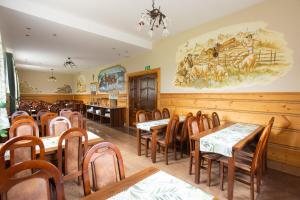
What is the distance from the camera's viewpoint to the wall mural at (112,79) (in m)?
6.63

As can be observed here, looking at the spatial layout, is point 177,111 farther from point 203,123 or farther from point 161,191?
point 161,191

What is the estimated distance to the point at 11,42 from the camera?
4547 mm

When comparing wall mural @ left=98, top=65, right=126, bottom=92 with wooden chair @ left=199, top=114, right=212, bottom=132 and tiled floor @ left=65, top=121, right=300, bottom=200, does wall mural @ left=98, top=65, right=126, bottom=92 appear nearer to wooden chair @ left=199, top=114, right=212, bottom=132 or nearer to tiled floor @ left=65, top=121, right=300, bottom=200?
tiled floor @ left=65, top=121, right=300, bottom=200

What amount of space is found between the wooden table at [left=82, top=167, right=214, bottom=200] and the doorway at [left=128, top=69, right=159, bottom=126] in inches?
142

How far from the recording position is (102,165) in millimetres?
1172

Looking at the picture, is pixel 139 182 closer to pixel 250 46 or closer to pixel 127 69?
pixel 250 46

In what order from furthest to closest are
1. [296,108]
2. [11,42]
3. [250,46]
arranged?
[11,42]
[250,46]
[296,108]

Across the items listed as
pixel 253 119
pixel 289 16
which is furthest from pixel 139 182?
pixel 289 16

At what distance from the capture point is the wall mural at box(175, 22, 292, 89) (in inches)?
109

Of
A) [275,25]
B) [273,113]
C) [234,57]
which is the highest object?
[275,25]

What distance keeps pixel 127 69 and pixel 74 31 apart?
2858 mm

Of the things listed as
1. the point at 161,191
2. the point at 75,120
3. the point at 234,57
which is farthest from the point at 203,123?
the point at 75,120

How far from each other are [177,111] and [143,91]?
69.0 inches

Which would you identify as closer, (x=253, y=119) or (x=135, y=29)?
(x=253, y=119)
